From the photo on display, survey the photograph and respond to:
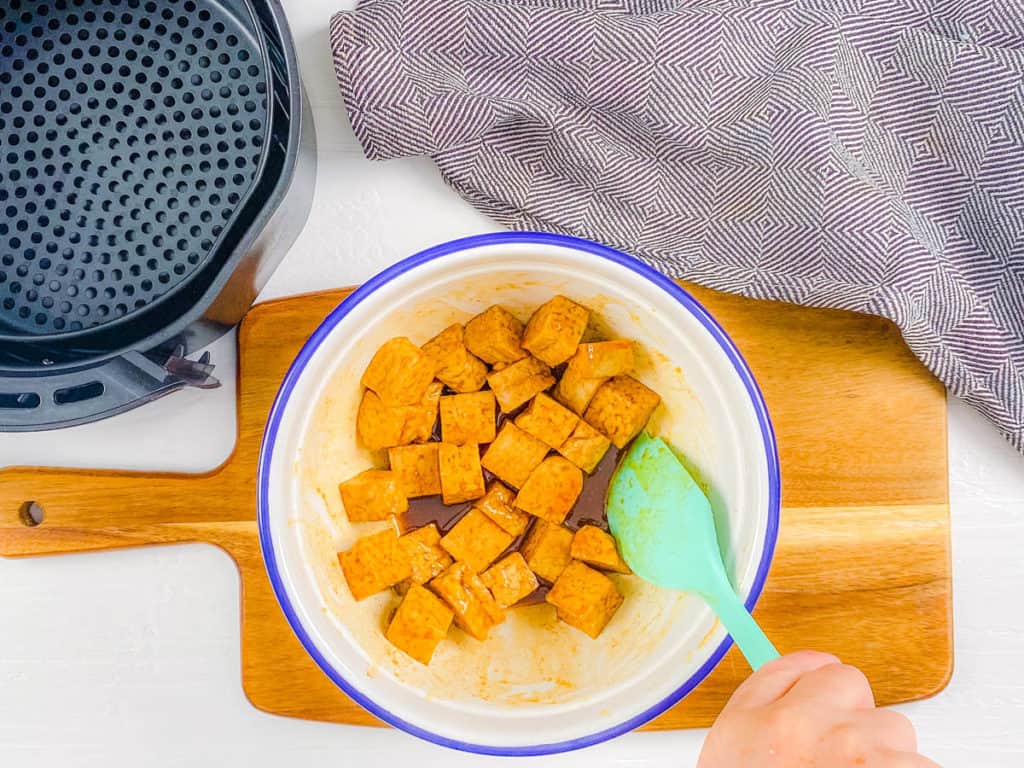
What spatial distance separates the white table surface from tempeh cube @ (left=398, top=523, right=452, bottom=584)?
9.9 inches

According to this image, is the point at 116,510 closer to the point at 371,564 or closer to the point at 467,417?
the point at 371,564

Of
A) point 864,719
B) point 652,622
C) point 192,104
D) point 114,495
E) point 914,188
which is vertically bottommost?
point 652,622

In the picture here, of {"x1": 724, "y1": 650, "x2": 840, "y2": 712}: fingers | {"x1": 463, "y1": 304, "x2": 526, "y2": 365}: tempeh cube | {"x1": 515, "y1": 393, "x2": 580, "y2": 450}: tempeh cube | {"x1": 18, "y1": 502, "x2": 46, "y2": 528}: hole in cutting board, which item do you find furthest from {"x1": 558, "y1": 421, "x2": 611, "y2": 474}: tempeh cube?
{"x1": 18, "y1": 502, "x2": 46, "y2": 528}: hole in cutting board

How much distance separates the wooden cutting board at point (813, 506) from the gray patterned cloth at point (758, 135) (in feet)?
0.17

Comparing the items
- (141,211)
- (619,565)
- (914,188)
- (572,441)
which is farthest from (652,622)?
(141,211)

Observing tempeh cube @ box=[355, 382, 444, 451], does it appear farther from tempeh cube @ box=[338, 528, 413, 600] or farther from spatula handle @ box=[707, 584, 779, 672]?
spatula handle @ box=[707, 584, 779, 672]

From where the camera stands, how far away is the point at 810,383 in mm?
1069

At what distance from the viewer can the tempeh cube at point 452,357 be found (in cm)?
106

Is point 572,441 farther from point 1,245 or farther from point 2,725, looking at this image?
point 2,725

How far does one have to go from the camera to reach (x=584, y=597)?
1.02 meters

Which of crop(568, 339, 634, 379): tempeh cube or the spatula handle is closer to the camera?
the spatula handle

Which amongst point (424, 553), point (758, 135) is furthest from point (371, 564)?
point (758, 135)

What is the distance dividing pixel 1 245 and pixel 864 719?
98 centimetres

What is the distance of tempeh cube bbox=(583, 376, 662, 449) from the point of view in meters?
1.03
